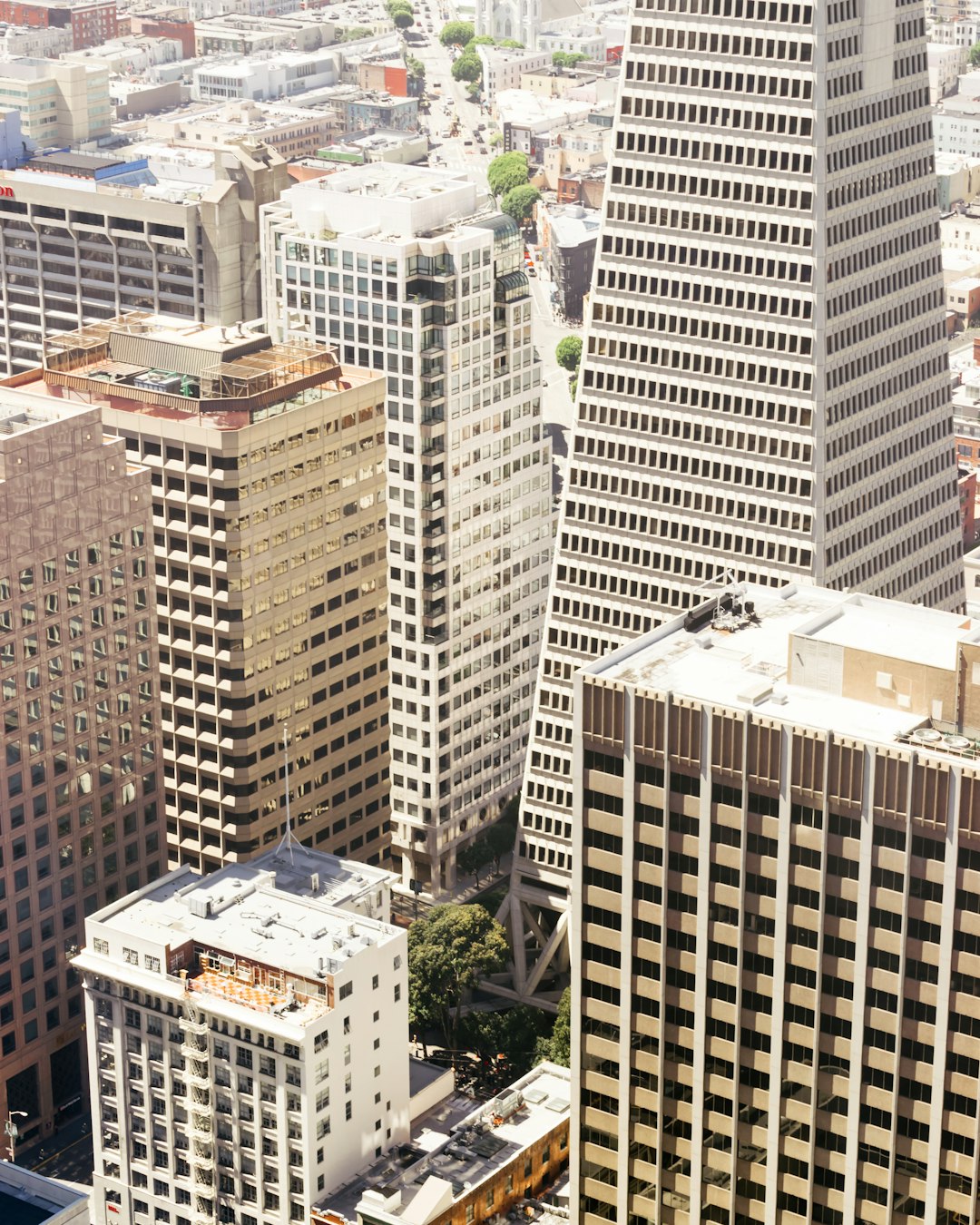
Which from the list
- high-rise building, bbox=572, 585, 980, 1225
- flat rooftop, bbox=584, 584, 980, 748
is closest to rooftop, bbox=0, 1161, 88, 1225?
high-rise building, bbox=572, 585, 980, 1225

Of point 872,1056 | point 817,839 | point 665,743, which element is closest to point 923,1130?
point 872,1056

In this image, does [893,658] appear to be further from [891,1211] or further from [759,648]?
[891,1211]

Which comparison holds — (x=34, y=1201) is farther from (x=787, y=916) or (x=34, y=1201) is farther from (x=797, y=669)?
(x=797, y=669)

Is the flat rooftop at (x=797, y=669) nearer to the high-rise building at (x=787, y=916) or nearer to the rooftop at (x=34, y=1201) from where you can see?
the high-rise building at (x=787, y=916)

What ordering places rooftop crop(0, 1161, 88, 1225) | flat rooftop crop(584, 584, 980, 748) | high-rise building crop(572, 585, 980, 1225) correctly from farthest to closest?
flat rooftop crop(584, 584, 980, 748) < high-rise building crop(572, 585, 980, 1225) < rooftop crop(0, 1161, 88, 1225)

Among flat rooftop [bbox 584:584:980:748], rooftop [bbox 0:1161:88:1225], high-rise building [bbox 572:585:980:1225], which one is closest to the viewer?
rooftop [bbox 0:1161:88:1225]

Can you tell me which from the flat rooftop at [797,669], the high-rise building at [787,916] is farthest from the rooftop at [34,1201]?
the flat rooftop at [797,669]

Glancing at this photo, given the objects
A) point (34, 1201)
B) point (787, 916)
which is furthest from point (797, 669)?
point (34, 1201)

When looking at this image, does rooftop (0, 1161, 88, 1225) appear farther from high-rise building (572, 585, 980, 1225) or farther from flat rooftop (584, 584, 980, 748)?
flat rooftop (584, 584, 980, 748)
